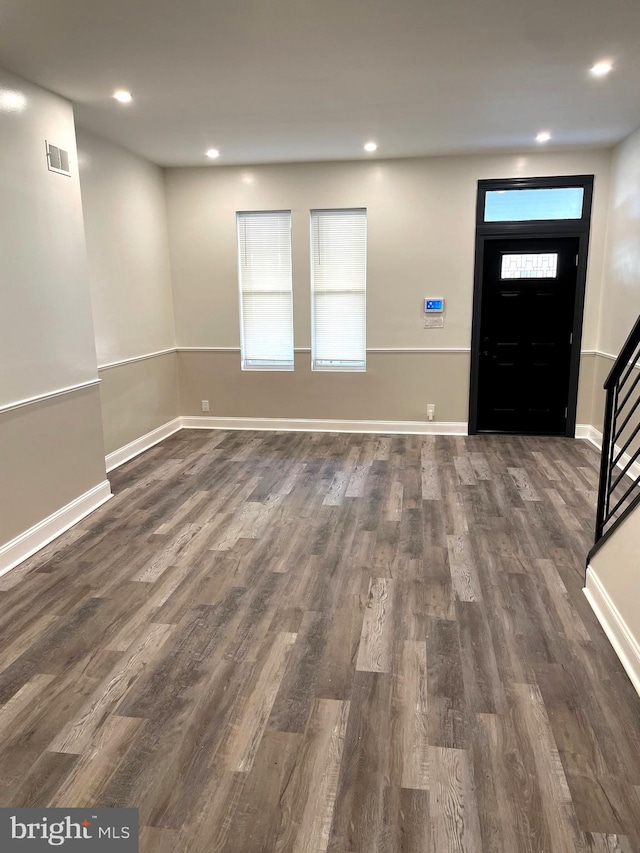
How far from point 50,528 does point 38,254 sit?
170cm

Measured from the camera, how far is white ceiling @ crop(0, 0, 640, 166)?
2.60m

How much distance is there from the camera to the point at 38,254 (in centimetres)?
347

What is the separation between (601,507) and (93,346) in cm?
347

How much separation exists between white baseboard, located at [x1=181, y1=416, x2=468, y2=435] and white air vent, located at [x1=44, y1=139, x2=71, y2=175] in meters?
3.25

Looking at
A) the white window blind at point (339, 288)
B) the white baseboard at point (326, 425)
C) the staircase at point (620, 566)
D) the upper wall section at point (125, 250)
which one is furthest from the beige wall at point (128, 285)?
the staircase at point (620, 566)

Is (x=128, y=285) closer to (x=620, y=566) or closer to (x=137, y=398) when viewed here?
(x=137, y=398)

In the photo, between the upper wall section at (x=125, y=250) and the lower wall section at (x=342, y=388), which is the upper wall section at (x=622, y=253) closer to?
the lower wall section at (x=342, y=388)

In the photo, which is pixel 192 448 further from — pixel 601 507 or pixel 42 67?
pixel 601 507

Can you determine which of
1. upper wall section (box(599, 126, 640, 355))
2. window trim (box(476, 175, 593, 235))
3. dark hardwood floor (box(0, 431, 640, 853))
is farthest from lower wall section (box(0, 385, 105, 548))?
upper wall section (box(599, 126, 640, 355))

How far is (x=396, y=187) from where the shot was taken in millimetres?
5684

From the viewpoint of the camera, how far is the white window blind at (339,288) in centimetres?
589

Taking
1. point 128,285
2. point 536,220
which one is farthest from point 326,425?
point 536,220

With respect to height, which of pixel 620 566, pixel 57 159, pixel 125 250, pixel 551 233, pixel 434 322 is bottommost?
pixel 620 566

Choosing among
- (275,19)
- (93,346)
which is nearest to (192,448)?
(93,346)
